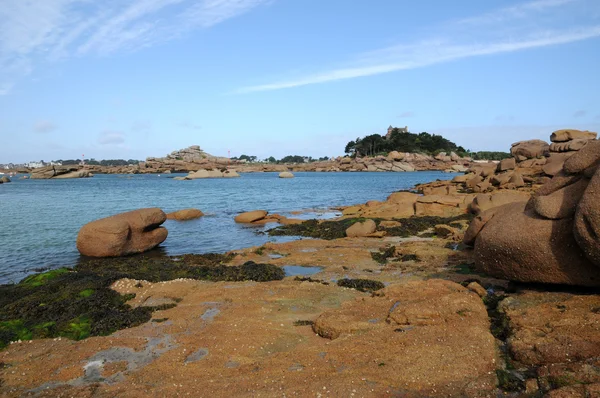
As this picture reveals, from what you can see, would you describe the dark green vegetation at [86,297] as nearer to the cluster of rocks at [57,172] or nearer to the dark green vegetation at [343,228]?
the dark green vegetation at [343,228]

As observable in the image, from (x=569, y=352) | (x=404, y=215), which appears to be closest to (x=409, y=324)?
(x=569, y=352)

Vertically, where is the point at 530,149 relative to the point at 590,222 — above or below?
above

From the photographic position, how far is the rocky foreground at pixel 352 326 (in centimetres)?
694

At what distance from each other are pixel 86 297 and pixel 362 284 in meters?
8.51

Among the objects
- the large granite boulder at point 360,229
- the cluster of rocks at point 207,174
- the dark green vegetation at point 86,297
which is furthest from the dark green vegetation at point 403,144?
the dark green vegetation at point 86,297

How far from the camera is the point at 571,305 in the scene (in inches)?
333

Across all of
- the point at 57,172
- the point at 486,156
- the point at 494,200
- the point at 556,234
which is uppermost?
the point at 57,172

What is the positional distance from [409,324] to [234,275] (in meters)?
8.07

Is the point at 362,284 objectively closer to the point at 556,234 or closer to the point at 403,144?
the point at 556,234

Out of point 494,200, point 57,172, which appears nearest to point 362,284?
point 494,200

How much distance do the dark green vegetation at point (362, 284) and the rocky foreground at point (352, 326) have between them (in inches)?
2.5

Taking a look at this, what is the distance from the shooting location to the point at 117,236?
68.1ft

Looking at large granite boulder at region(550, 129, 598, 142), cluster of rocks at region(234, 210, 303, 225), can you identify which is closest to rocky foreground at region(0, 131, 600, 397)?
cluster of rocks at region(234, 210, 303, 225)

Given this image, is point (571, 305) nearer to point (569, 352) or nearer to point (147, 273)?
point (569, 352)
